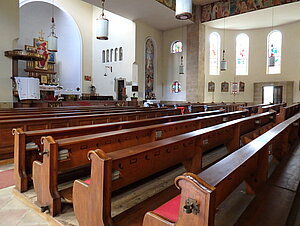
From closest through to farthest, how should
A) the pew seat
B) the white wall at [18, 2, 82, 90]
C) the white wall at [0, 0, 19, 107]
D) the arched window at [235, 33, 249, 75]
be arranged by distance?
the pew seat → the white wall at [0, 0, 19, 107] → the white wall at [18, 2, 82, 90] → the arched window at [235, 33, 249, 75]

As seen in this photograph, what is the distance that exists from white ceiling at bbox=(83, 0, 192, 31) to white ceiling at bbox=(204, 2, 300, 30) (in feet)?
8.08

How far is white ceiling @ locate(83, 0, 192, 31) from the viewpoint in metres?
11.0

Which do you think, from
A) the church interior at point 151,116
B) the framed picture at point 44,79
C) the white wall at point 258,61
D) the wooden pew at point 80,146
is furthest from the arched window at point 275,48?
the framed picture at point 44,79

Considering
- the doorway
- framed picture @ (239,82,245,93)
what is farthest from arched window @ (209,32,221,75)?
the doorway

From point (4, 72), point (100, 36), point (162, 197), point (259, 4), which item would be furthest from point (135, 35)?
point (162, 197)

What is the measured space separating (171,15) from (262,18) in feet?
17.7

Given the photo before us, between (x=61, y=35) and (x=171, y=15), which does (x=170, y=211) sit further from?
(x=61, y=35)

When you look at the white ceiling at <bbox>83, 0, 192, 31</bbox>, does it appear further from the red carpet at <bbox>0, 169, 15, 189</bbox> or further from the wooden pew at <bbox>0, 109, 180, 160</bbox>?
the red carpet at <bbox>0, 169, 15, 189</bbox>

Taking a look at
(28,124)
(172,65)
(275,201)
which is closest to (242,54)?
(172,65)

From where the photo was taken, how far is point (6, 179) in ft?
8.79

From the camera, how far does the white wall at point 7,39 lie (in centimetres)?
768

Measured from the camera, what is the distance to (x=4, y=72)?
25.5 ft

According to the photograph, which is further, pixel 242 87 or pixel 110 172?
pixel 242 87

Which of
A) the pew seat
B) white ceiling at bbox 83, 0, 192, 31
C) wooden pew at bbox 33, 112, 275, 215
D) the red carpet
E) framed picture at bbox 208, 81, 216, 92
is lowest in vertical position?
the red carpet
